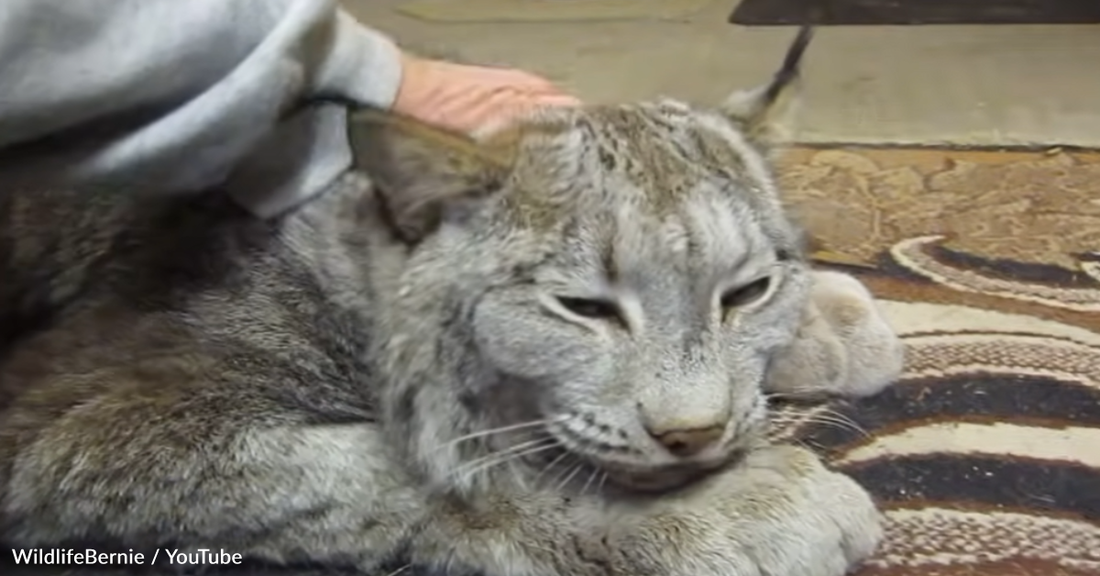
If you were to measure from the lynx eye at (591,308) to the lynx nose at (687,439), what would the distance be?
79 millimetres

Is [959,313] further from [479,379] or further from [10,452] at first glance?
[10,452]

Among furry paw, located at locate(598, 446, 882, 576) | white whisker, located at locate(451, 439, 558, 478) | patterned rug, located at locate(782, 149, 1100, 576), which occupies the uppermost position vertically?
patterned rug, located at locate(782, 149, 1100, 576)

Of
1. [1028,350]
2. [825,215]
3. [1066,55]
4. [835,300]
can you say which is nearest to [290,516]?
[835,300]

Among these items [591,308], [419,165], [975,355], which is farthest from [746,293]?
[975,355]

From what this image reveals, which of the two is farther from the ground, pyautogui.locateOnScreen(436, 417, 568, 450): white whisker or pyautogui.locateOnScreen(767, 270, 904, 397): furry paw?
pyautogui.locateOnScreen(767, 270, 904, 397): furry paw

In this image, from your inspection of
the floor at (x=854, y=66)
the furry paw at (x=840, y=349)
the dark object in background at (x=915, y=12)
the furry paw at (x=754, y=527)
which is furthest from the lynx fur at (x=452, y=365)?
the dark object in background at (x=915, y=12)

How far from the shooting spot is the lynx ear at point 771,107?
108 cm

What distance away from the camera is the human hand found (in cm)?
107

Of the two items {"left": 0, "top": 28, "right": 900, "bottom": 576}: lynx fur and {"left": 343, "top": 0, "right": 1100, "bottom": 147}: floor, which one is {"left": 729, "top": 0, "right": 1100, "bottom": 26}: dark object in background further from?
{"left": 0, "top": 28, "right": 900, "bottom": 576}: lynx fur

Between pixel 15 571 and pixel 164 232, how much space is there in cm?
26

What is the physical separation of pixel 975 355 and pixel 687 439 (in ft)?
1.57

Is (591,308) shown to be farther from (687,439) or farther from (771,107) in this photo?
(771,107)

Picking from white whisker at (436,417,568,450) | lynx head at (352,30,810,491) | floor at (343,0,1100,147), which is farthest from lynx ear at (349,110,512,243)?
floor at (343,0,1100,147)

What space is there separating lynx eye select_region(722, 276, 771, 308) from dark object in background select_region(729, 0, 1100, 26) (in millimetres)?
1868
